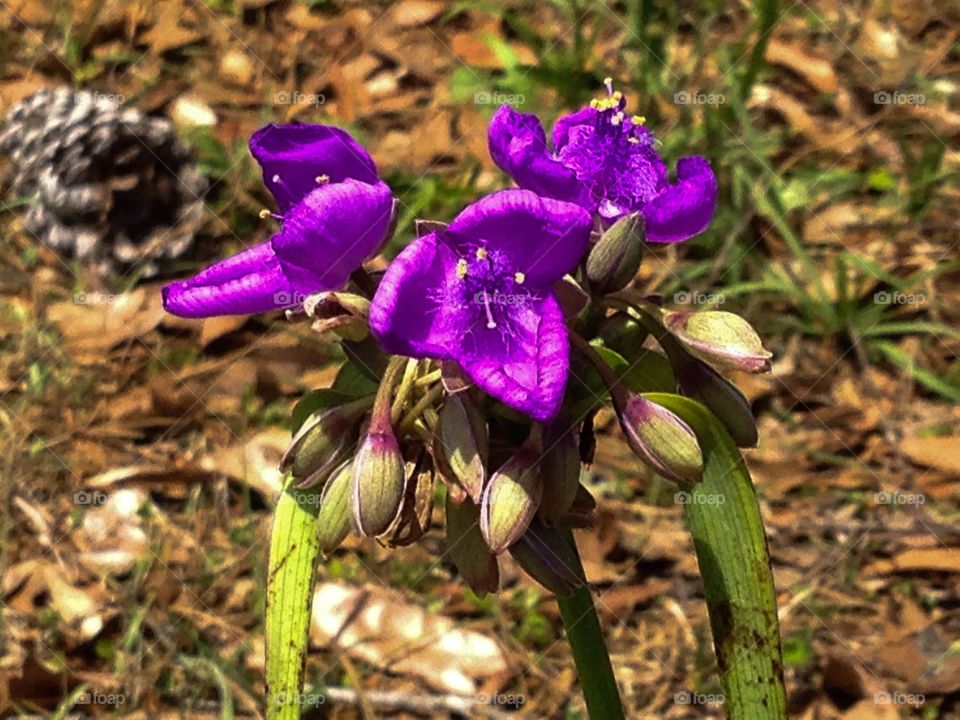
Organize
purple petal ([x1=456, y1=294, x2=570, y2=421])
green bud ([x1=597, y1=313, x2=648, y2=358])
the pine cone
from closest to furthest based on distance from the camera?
1. purple petal ([x1=456, y1=294, x2=570, y2=421])
2. green bud ([x1=597, y1=313, x2=648, y2=358])
3. the pine cone

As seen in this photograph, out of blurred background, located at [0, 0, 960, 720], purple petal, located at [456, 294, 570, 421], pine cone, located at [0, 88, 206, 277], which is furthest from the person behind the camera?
pine cone, located at [0, 88, 206, 277]

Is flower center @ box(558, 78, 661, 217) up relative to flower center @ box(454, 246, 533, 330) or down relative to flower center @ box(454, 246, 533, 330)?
up

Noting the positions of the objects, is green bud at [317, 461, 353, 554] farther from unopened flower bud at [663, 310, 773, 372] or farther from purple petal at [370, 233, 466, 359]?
unopened flower bud at [663, 310, 773, 372]

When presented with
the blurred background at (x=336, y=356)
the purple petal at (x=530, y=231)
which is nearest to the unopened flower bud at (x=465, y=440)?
the purple petal at (x=530, y=231)

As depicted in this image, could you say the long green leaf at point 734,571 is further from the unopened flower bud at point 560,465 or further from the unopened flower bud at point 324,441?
the unopened flower bud at point 324,441

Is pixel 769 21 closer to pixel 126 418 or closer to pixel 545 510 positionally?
pixel 126 418

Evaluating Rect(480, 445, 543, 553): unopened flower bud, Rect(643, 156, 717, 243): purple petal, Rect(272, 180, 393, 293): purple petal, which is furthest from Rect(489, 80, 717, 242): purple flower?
Rect(480, 445, 543, 553): unopened flower bud
